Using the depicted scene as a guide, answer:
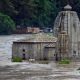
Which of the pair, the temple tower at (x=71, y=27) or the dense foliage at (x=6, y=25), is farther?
the dense foliage at (x=6, y=25)

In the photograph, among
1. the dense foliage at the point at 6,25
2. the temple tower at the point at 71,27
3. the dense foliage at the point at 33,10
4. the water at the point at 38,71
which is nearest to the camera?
the water at the point at 38,71

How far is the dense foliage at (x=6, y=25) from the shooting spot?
105438mm

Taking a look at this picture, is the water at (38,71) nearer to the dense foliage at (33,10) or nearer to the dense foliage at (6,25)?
the dense foliage at (6,25)

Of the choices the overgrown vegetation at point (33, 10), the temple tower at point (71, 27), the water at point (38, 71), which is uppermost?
the overgrown vegetation at point (33, 10)

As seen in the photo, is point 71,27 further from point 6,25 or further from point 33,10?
point 33,10

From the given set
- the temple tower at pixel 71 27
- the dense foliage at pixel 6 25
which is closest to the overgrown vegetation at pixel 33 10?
the dense foliage at pixel 6 25

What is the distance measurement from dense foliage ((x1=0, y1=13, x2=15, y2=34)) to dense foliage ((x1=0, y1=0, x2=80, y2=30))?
2277mm

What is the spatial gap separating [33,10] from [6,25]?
38.5 ft

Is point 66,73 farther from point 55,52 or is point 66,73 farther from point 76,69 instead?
point 55,52

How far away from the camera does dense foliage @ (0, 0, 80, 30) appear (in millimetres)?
109812

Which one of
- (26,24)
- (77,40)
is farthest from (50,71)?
(26,24)

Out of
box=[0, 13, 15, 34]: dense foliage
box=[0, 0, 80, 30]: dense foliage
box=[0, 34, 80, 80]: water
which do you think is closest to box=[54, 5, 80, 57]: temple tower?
box=[0, 34, 80, 80]: water

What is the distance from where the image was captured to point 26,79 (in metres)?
30.5

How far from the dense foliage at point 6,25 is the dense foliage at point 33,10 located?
2.28 m
